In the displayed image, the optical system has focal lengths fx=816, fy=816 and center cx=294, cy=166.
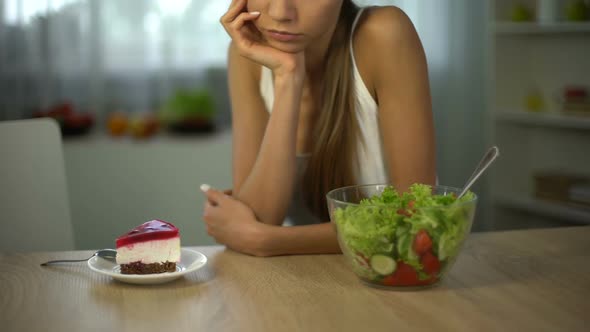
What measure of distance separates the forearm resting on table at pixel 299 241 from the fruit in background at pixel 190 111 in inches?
84.8

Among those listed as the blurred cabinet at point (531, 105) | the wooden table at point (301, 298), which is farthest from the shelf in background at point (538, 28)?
the wooden table at point (301, 298)

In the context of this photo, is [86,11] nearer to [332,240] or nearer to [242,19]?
[242,19]

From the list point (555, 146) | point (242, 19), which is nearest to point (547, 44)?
point (555, 146)

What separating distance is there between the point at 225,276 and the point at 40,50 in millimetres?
2499

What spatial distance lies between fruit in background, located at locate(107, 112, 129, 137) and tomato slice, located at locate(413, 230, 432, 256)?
8.38 feet

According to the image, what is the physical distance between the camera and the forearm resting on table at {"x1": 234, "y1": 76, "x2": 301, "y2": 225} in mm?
1687

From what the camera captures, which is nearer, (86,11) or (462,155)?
(86,11)

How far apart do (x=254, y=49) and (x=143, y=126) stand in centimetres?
185

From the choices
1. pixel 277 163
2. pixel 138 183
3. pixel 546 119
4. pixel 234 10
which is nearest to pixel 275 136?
pixel 277 163

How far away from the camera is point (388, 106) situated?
1746 mm

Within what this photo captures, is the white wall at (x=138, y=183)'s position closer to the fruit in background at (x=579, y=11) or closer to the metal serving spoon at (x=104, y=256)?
the fruit in background at (x=579, y=11)

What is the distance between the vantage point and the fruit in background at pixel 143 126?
3492mm

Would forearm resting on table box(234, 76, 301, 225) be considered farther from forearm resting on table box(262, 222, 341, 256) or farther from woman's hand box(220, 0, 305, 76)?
Answer: forearm resting on table box(262, 222, 341, 256)

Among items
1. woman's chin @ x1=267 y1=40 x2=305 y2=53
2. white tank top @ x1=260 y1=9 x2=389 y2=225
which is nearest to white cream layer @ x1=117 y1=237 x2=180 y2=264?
woman's chin @ x1=267 y1=40 x2=305 y2=53
